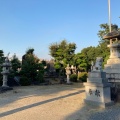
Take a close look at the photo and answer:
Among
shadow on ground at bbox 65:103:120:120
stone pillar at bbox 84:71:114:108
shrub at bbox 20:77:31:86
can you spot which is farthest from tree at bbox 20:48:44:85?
shadow on ground at bbox 65:103:120:120

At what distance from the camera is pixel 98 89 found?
26.6ft

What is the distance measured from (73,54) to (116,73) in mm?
15778

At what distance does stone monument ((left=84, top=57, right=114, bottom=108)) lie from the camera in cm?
794

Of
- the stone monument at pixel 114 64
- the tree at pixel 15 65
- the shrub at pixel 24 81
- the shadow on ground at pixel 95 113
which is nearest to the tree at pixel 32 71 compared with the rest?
the tree at pixel 15 65

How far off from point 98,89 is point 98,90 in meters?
0.04

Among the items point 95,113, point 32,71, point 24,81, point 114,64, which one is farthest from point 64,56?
point 95,113

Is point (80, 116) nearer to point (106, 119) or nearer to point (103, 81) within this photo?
point (106, 119)

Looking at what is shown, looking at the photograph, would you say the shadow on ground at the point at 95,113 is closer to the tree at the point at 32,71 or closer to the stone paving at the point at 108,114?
the stone paving at the point at 108,114

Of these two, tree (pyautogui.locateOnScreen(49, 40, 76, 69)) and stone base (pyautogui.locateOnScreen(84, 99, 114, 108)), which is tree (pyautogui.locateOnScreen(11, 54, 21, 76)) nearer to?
tree (pyautogui.locateOnScreen(49, 40, 76, 69))

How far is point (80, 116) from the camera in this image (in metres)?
6.44

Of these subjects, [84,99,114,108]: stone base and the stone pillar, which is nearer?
[84,99,114,108]: stone base

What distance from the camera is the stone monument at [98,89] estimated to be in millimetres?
7941

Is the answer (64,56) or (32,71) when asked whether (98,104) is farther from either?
(64,56)

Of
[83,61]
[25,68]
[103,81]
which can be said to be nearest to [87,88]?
[103,81]
